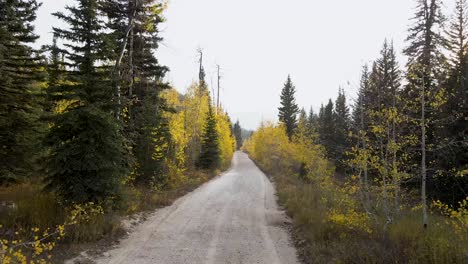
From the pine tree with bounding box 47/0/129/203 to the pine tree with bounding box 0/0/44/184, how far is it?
14.8 feet

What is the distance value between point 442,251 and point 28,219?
10345mm

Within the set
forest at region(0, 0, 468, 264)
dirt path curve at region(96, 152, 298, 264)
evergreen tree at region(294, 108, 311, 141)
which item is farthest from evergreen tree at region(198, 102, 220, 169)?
dirt path curve at region(96, 152, 298, 264)

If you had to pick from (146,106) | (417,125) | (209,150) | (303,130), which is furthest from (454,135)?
(209,150)

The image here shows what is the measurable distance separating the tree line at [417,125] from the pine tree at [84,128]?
7.68 meters

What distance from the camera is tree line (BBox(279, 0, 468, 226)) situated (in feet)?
29.6

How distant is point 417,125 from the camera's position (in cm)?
923

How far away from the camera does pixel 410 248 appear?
273 inches

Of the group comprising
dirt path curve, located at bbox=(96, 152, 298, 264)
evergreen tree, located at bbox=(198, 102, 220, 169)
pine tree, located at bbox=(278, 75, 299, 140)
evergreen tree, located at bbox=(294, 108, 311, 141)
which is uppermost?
pine tree, located at bbox=(278, 75, 299, 140)

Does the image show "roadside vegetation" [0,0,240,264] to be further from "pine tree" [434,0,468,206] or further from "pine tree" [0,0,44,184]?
"pine tree" [434,0,468,206]

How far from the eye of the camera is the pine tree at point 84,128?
9.98 meters

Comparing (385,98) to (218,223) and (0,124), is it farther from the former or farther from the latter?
(0,124)

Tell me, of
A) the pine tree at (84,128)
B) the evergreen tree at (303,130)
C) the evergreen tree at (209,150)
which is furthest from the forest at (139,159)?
the evergreen tree at (209,150)

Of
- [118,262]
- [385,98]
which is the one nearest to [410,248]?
[385,98]

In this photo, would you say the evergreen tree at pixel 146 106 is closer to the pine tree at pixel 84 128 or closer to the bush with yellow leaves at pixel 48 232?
the pine tree at pixel 84 128
